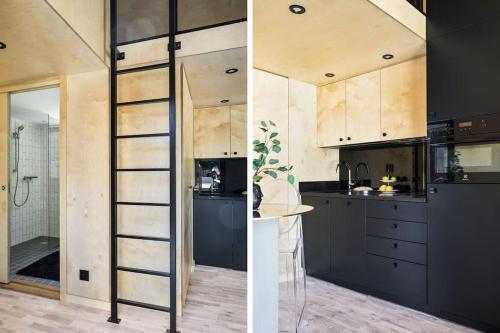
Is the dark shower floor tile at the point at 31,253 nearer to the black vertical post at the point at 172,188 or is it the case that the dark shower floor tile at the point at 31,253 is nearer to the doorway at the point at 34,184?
the doorway at the point at 34,184

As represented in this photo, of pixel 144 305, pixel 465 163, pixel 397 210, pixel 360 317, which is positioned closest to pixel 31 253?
pixel 144 305

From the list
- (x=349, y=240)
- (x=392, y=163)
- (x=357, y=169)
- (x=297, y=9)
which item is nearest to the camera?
(x=297, y=9)

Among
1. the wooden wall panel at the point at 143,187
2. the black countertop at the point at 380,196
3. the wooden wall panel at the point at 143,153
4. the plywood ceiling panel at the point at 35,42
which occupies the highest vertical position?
the plywood ceiling panel at the point at 35,42

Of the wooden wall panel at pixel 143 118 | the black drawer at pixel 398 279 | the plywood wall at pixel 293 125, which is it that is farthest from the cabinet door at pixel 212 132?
the black drawer at pixel 398 279

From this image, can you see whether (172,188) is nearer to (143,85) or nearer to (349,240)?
(143,85)

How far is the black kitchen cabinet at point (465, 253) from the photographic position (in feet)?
6.31

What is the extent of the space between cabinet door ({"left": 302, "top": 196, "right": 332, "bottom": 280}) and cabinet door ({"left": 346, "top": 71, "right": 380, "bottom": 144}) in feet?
2.33

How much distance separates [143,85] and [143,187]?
0.36m

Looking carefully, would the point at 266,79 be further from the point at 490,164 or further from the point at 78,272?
the point at 78,272

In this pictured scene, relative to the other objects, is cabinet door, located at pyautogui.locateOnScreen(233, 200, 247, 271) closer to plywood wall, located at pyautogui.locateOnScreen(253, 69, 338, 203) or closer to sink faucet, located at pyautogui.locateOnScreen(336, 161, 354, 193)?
plywood wall, located at pyautogui.locateOnScreen(253, 69, 338, 203)

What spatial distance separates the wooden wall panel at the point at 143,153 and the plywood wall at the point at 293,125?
1.75 m

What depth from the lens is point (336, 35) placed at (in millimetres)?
2152

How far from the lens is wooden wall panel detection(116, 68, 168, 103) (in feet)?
3.40

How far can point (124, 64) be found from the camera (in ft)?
3.42
